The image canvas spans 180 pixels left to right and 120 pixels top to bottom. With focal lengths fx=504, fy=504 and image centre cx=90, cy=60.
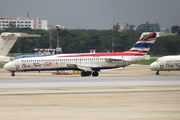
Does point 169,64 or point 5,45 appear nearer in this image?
point 5,45

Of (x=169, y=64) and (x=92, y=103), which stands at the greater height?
(x=169, y=64)

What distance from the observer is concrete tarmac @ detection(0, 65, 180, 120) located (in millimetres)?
27261

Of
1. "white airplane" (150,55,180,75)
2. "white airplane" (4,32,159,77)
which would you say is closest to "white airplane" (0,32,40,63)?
"white airplane" (4,32,159,77)

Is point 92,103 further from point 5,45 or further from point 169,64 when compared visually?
point 169,64

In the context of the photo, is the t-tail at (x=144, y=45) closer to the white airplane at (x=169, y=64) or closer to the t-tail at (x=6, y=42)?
the white airplane at (x=169, y=64)

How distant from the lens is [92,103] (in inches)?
1297

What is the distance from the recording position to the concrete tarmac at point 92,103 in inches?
1073

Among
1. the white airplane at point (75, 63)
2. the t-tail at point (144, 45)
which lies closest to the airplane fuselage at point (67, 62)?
the white airplane at point (75, 63)

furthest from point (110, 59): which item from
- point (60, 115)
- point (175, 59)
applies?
point (60, 115)

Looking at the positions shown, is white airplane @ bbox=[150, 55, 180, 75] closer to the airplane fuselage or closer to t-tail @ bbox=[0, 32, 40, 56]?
the airplane fuselage

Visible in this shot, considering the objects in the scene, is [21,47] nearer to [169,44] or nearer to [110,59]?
[169,44]

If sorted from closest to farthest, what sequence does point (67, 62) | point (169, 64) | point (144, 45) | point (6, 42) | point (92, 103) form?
point (92, 103)
point (67, 62)
point (6, 42)
point (169, 64)
point (144, 45)

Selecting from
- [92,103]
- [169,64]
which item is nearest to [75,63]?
[169,64]

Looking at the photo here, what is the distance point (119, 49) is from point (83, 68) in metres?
83.3
